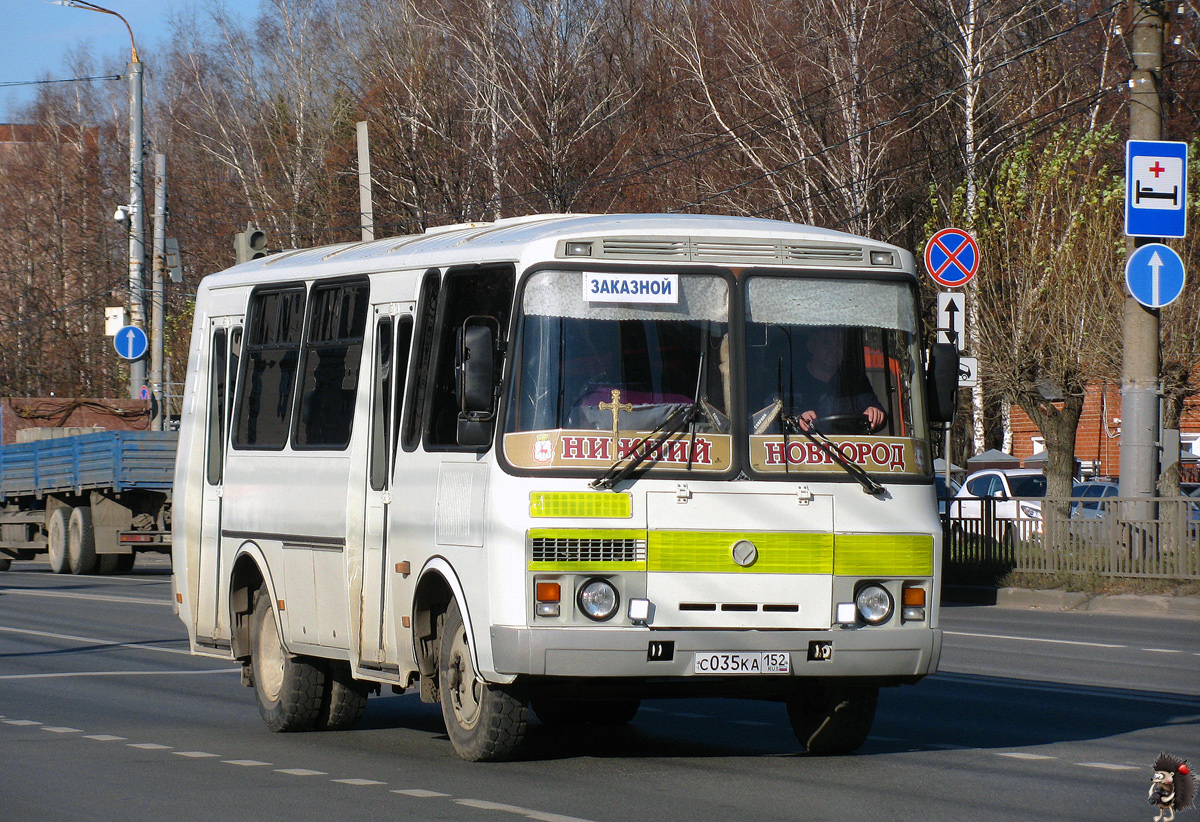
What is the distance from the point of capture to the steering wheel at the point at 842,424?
8805mm

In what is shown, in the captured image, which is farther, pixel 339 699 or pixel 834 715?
pixel 339 699

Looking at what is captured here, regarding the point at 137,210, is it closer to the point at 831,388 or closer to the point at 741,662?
the point at 831,388

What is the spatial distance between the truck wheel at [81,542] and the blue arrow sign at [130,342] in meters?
4.49

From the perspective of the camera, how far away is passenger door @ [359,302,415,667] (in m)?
9.62

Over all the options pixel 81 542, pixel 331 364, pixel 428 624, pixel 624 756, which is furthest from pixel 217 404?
pixel 81 542

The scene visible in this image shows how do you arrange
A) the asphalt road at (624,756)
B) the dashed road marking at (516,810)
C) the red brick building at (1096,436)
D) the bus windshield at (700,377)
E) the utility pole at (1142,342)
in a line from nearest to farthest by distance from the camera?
the dashed road marking at (516,810) < the asphalt road at (624,756) < the bus windshield at (700,377) < the utility pole at (1142,342) < the red brick building at (1096,436)

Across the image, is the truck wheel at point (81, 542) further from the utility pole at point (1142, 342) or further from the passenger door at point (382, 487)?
the passenger door at point (382, 487)

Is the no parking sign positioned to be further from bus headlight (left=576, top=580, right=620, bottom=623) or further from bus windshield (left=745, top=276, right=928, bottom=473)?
bus headlight (left=576, top=580, right=620, bottom=623)

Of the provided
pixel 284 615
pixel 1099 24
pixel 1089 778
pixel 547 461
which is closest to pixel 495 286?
pixel 547 461

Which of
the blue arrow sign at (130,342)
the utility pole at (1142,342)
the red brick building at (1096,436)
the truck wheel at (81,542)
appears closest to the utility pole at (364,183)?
the blue arrow sign at (130,342)

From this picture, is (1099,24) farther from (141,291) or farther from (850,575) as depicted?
(850,575)

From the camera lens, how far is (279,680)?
10.8 m

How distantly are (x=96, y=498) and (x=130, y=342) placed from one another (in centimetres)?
518

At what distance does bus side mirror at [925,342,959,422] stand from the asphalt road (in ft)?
5.65
